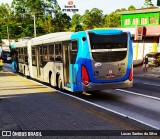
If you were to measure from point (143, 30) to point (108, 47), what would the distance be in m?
30.0

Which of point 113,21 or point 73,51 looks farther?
point 113,21

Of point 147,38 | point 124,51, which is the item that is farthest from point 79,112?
point 147,38

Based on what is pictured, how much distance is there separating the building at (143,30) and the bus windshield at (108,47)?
24.8m

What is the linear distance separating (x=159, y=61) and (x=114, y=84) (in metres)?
25.4

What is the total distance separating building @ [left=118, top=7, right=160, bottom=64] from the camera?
42.2 m

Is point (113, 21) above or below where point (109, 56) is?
above

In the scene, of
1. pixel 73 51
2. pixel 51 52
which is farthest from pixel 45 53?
pixel 73 51

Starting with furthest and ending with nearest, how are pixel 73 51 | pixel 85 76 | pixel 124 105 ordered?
pixel 73 51 → pixel 85 76 → pixel 124 105

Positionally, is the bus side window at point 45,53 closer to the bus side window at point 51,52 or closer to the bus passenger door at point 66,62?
the bus side window at point 51,52

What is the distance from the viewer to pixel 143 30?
1672 inches

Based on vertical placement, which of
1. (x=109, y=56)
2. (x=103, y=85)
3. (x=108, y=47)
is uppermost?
(x=108, y=47)

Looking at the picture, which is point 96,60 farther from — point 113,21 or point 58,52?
point 113,21

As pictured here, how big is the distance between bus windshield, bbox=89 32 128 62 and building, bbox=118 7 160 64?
977 inches

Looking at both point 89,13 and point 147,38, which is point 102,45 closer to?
point 147,38
